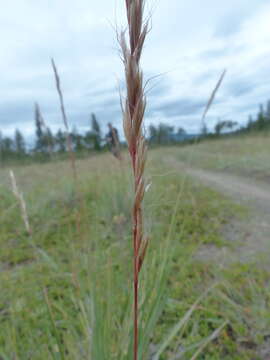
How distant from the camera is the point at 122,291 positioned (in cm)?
138

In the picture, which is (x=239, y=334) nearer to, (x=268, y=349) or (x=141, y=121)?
(x=268, y=349)

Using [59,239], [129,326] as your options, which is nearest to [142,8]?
[129,326]

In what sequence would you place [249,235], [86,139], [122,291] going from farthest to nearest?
[86,139] → [249,235] → [122,291]

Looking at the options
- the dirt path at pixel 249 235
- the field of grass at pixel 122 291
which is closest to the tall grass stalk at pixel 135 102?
the field of grass at pixel 122 291

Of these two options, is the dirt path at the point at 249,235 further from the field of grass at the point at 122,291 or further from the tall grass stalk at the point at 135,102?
the tall grass stalk at the point at 135,102

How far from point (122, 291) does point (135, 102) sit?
121 centimetres

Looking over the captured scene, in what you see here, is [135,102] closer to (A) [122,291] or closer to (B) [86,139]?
(A) [122,291]

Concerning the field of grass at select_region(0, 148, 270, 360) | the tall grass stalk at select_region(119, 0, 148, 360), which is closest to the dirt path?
the field of grass at select_region(0, 148, 270, 360)

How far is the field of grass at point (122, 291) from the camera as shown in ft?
3.08

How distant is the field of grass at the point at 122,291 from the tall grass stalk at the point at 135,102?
9 cm

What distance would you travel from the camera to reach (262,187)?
195 inches

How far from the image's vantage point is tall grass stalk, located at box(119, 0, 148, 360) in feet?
1.26

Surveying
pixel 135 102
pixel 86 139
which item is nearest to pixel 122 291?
pixel 135 102

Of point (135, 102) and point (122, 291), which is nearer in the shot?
point (135, 102)
